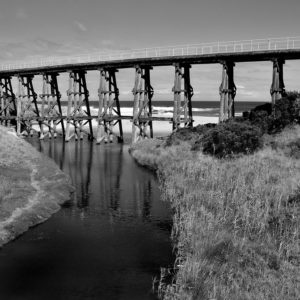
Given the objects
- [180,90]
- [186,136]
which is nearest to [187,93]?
[180,90]

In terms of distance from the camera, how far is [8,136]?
89.8 feet

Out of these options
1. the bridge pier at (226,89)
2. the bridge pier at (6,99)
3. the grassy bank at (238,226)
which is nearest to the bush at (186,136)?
the bridge pier at (226,89)

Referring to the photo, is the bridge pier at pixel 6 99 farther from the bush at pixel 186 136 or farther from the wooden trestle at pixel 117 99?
the bush at pixel 186 136

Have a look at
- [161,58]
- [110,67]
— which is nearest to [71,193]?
[161,58]

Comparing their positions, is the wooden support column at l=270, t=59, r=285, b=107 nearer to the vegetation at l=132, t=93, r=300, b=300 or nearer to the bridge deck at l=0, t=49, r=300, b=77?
the bridge deck at l=0, t=49, r=300, b=77

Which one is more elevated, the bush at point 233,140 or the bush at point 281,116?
the bush at point 281,116

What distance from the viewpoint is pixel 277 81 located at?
26.8 metres

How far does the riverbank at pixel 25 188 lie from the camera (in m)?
14.3

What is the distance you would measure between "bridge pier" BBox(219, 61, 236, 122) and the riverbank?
13.2 meters

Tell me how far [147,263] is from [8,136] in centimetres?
1910

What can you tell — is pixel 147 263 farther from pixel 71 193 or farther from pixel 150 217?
pixel 71 193

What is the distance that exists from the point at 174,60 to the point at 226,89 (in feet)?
18.1

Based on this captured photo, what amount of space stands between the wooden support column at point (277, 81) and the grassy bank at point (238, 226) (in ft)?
21.3

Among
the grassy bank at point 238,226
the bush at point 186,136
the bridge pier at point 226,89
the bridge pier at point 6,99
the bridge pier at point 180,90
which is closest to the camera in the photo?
the grassy bank at point 238,226
